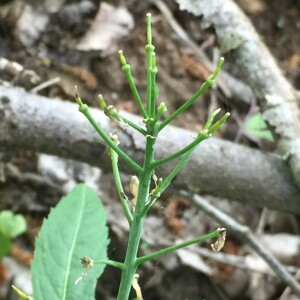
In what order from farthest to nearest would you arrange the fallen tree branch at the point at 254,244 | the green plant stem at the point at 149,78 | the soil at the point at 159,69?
the soil at the point at 159,69
the fallen tree branch at the point at 254,244
the green plant stem at the point at 149,78

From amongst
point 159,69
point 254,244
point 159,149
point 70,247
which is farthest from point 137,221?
point 159,69

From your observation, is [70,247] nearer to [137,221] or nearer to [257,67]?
[137,221]

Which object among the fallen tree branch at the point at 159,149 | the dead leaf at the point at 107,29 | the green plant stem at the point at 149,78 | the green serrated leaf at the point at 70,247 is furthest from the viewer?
the dead leaf at the point at 107,29

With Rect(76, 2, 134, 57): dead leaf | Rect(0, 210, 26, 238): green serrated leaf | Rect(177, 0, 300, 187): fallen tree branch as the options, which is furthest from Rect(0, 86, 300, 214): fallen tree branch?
Rect(76, 2, 134, 57): dead leaf

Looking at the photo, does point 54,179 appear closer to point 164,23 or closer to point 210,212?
point 210,212

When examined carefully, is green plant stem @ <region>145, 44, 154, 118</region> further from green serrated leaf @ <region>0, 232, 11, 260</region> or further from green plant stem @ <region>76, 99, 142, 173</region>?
green serrated leaf @ <region>0, 232, 11, 260</region>

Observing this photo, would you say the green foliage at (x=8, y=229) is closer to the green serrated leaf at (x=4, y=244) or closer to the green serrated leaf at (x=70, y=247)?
the green serrated leaf at (x=4, y=244)

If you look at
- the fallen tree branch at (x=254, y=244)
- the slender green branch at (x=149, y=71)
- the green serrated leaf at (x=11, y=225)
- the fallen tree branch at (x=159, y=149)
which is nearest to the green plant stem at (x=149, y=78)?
the slender green branch at (x=149, y=71)
